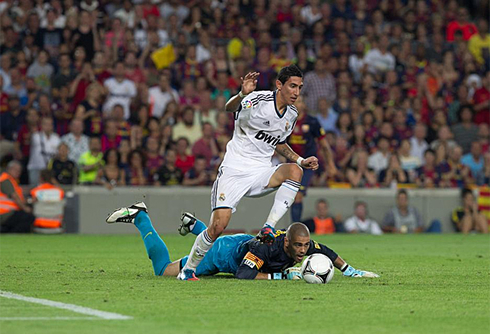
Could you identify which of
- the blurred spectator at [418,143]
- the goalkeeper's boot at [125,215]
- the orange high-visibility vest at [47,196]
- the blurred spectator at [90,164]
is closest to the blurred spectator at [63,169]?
the blurred spectator at [90,164]

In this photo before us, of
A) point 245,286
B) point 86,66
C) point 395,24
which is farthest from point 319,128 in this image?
point 395,24

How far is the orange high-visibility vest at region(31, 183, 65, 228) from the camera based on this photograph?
1898 cm

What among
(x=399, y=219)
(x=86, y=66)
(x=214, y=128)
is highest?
(x=86, y=66)

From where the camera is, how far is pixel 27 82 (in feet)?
66.6

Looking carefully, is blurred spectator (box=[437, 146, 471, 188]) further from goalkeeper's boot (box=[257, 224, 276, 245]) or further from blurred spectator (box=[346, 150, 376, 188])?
goalkeeper's boot (box=[257, 224, 276, 245])

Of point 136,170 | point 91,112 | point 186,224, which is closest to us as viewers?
point 186,224

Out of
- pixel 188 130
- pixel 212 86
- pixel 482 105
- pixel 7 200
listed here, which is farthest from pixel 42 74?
pixel 482 105

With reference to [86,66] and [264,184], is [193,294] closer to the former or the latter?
[264,184]

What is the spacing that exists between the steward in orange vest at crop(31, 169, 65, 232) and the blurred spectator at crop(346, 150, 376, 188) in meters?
6.56

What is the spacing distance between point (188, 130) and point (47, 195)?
362 cm

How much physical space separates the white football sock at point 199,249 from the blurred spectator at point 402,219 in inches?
482

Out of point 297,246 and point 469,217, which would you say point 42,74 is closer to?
point 469,217

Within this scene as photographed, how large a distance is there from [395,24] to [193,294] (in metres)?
18.8

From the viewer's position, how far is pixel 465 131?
2331cm
